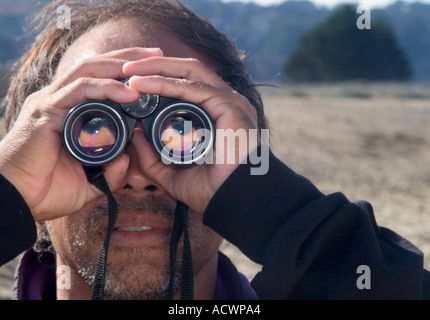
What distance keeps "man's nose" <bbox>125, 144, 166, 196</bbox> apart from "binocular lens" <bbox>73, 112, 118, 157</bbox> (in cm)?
15

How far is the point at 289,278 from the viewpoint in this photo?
1.87 metres

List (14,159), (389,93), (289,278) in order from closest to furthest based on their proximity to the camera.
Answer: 1. (289,278)
2. (14,159)
3. (389,93)

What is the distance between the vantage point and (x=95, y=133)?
85.0 inches

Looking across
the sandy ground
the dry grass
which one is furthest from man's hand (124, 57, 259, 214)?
the dry grass

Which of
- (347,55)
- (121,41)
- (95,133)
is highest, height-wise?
(347,55)

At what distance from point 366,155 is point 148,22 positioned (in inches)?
396

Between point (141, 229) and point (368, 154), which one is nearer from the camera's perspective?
point (141, 229)

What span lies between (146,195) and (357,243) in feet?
2.45

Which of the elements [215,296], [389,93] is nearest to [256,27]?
[389,93]

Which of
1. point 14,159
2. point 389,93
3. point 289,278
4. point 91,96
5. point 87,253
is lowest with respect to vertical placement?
point 289,278

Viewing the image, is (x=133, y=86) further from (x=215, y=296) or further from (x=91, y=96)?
(x=215, y=296)

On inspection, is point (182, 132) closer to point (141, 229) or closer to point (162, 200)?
point (162, 200)

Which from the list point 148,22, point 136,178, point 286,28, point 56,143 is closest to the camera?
point 56,143

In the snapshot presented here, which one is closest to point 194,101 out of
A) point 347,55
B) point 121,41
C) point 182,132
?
point 182,132
